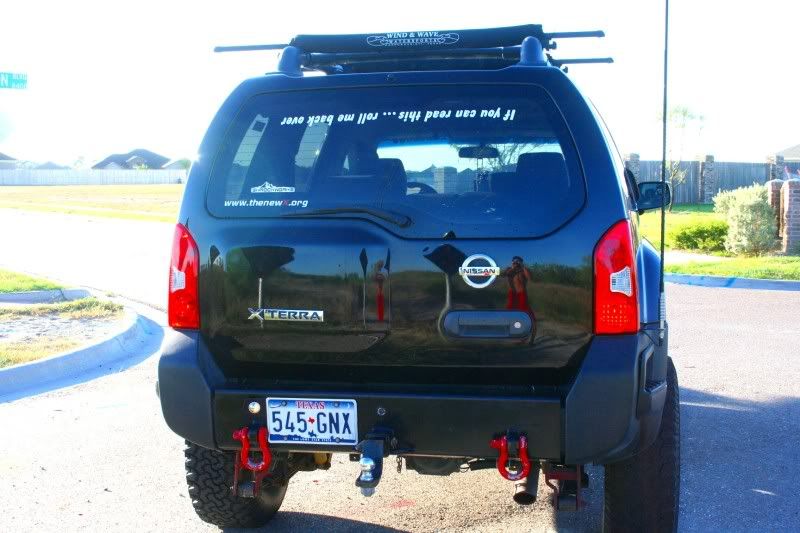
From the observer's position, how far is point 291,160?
3.88 meters

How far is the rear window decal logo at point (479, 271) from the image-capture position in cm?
341

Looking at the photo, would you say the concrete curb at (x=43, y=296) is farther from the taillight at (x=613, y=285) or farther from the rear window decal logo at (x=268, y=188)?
the taillight at (x=613, y=285)

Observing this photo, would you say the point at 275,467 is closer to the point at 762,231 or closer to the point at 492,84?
the point at 492,84

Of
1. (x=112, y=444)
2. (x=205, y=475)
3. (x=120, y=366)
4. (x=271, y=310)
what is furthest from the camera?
(x=120, y=366)

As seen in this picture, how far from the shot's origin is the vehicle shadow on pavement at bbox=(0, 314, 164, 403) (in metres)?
7.47

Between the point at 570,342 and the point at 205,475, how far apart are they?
173cm

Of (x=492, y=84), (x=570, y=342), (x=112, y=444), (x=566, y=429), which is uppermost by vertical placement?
(x=492, y=84)

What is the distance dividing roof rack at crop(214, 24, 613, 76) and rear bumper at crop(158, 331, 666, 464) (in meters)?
1.20

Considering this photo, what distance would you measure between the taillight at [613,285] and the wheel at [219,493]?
1612mm

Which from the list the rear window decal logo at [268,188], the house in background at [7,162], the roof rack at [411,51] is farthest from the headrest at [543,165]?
the house in background at [7,162]

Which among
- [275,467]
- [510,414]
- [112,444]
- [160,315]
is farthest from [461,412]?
[160,315]

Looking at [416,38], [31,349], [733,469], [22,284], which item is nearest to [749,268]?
[733,469]

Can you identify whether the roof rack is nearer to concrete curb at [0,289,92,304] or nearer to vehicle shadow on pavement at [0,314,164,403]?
vehicle shadow on pavement at [0,314,164,403]

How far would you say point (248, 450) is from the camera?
360cm
